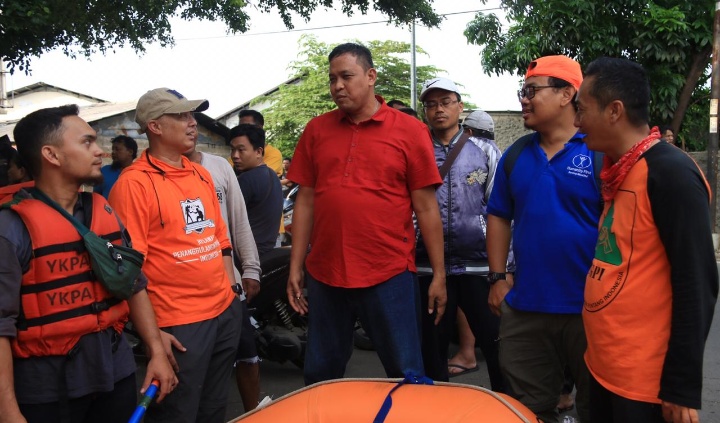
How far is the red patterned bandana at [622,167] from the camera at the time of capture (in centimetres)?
249

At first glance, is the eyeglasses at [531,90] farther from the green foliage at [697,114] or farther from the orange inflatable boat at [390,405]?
the green foliage at [697,114]

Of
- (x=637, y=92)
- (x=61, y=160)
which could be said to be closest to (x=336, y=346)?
(x=61, y=160)

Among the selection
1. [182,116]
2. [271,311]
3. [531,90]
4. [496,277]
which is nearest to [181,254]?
[182,116]

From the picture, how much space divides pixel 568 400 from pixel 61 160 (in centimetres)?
362

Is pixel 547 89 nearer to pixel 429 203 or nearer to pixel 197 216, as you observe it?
pixel 429 203

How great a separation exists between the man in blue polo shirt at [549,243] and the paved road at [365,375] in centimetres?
186

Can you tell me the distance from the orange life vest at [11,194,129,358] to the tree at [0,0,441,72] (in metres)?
4.17

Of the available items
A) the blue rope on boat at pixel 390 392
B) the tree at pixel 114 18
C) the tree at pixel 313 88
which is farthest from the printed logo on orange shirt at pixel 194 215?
the tree at pixel 313 88

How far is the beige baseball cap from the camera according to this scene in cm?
338

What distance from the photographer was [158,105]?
11.1 feet

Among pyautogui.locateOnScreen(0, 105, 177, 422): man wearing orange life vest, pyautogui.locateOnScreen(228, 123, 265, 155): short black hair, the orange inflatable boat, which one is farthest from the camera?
pyautogui.locateOnScreen(228, 123, 265, 155): short black hair

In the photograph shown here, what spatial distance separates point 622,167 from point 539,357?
107 cm

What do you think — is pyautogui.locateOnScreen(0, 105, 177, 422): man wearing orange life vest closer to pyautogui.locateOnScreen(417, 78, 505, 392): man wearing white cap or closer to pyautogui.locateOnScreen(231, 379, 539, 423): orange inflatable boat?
pyautogui.locateOnScreen(231, 379, 539, 423): orange inflatable boat

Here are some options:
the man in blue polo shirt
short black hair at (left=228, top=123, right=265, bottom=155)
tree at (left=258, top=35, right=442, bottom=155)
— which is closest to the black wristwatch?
the man in blue polo shirt
